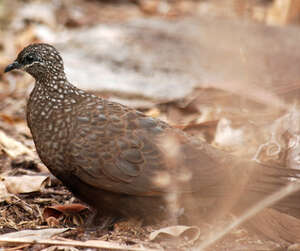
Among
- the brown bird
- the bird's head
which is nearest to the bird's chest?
the brown bird

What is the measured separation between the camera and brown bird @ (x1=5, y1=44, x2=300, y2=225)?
353 cm

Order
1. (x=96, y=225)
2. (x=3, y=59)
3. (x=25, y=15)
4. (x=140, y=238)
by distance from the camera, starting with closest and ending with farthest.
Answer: (x=140, y=238) < (x=96, y=225) < (x=3, y=59) < (x=25, y=15)

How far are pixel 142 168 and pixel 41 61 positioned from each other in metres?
1.12

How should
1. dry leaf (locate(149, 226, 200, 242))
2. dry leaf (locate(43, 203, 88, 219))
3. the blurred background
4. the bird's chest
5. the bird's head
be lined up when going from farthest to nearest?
the blurred background → the bird's head → dry leaf (locate(43, 203, 88, 219)) → the bird's chest → dry leaf (locate(149, 226, 200, 242))

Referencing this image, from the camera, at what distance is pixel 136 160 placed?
3.57 m

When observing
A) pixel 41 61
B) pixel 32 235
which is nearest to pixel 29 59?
pixel 41 61

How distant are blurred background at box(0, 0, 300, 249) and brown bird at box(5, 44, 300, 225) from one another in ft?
1.89

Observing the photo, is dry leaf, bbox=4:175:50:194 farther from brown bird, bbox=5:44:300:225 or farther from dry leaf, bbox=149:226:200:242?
dry leaf, bbox=149:226:200:242

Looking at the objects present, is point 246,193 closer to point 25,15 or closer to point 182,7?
point 25,15

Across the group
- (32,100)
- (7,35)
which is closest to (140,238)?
(32,100)

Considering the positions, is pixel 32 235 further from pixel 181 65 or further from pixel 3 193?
pixel 181 65

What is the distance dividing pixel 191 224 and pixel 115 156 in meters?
0.67

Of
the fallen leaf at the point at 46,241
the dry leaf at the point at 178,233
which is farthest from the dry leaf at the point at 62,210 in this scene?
the dry leaf at the point at 178,233

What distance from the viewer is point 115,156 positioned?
11.7 ft
